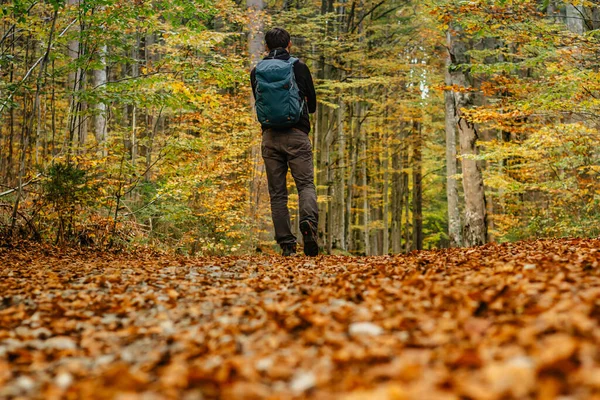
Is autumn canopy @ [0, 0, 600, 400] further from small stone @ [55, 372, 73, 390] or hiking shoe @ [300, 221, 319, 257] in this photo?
hiking shoe @ [300, 221, 319, 257]

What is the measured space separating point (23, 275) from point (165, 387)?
3.21m

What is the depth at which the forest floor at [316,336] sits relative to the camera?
1.49m

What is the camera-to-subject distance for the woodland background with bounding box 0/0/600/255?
23.3 feet

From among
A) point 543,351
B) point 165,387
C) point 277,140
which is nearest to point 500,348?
point 543,351

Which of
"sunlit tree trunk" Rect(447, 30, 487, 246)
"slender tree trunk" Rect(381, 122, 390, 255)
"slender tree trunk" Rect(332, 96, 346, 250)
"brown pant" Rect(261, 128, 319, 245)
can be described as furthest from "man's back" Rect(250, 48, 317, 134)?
"slender tree trunk" Rect(381, 122, 390, 255)

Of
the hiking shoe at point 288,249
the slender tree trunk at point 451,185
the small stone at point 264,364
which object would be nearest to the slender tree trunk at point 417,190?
the slender tree trunk at point 451,185

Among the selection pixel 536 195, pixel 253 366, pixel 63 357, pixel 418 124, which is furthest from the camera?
pixel 418 124

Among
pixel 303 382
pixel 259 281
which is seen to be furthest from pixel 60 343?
pixel 259 281

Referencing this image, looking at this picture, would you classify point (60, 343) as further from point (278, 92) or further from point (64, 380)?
point (278, 92)

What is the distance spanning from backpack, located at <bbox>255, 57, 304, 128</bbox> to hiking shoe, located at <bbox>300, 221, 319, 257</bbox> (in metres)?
1.20

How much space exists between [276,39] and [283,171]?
1.57m

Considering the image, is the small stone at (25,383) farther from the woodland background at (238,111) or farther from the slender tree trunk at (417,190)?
the slender tree trunk at (417,190)

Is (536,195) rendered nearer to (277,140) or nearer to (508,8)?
(508,8)

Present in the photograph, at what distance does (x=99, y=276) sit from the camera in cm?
398
